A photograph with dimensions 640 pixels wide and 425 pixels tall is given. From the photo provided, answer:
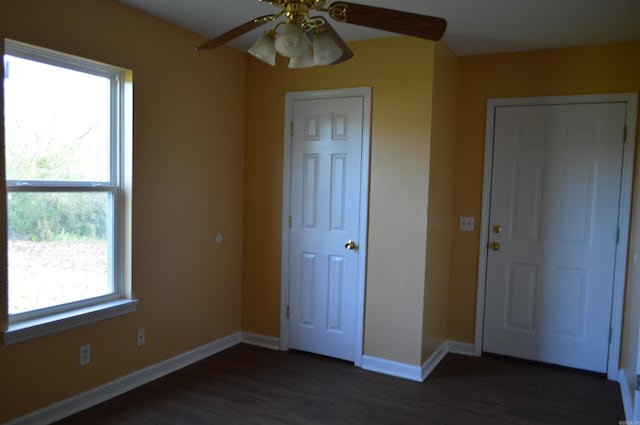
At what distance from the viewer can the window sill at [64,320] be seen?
241 cm

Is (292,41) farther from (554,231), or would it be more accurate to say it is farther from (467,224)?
(554,231)

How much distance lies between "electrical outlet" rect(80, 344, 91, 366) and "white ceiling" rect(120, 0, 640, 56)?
2.12 metres

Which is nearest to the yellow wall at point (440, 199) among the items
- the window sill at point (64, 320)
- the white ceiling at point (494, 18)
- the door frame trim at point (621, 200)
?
the white ceiling at point (494, 18)

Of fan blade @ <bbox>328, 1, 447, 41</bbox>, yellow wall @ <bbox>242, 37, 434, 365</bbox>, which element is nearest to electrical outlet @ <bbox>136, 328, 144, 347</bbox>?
yellow wall @ <bbox>242, 37, 434, 365</bbox>

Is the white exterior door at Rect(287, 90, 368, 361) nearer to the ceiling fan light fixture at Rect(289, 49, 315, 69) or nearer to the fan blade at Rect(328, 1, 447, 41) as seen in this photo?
the ceiling fan light fixture at Rect(289, 49, 315, 69)

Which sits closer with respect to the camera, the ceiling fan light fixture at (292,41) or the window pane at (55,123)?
the ceiling fan light fixture at (292,41)

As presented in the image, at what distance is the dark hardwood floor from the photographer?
280cm

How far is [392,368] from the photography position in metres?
3.45

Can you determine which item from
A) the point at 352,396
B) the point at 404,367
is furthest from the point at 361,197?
the point at 352,396

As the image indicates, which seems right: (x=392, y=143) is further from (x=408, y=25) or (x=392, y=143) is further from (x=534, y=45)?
(x=408, y=25)

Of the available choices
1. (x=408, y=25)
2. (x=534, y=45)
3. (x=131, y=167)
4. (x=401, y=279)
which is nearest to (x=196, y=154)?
(x=131, y=167)

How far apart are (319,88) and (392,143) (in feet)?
2.49

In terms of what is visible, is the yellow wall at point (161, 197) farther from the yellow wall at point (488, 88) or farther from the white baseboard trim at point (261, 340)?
the yellow wall at point (488, 88)

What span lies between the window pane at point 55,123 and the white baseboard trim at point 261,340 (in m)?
1.87
